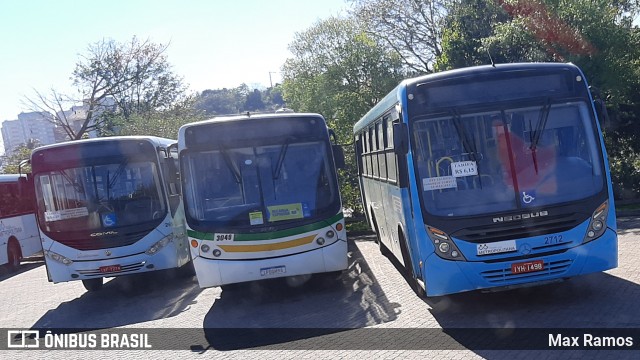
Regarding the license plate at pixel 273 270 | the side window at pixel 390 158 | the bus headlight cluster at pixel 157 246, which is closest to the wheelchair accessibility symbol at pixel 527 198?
the side window at pixel 390 158

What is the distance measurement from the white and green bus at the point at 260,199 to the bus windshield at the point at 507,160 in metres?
2.75

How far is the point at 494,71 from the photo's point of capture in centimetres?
823

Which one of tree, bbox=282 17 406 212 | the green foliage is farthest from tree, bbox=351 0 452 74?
the green foliage

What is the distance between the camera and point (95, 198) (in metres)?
12.1

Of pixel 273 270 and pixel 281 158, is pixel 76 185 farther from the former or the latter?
pixel 273 270

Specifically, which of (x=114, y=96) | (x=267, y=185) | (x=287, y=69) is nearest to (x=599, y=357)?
(x=267, y=185)

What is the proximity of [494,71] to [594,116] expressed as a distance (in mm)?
1367

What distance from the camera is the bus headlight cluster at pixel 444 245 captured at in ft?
25.8

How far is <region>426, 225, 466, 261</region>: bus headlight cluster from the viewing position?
7859 mm

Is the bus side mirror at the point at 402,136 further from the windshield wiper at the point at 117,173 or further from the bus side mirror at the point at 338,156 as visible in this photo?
the windshield wiper at the point at 117,173

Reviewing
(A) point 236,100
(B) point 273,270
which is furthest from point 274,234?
(A) point 236,100

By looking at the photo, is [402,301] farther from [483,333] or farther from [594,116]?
[594,116]

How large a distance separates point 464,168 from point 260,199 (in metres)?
3.64

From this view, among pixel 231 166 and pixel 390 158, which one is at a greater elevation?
pixel 231 166
